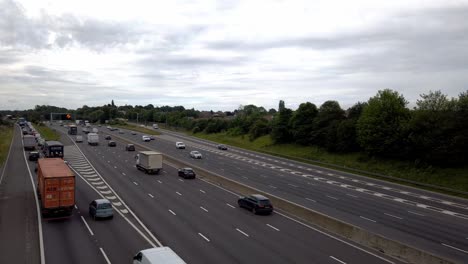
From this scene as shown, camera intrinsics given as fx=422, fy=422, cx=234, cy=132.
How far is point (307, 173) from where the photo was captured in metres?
56.0

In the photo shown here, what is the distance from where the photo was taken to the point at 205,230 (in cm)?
2625

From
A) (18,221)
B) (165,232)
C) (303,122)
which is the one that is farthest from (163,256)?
(303,122)

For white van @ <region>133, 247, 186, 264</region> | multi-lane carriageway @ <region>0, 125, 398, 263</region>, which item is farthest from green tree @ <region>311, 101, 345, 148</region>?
white van @ <region>133, 247, 186, 264</region>

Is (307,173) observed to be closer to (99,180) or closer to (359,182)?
(359,182)

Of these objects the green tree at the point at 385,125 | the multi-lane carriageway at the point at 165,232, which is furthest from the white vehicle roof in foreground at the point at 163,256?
the green tree at the point at 385,125

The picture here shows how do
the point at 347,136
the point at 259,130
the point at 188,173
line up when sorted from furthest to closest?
the point at 259,130
the point at 347,136
the point at 188,173

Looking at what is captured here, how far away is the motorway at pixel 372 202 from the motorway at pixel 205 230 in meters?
4.99

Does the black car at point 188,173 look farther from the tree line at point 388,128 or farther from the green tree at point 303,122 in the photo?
the green tree at point 303,122

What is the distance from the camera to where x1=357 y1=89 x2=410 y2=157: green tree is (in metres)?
60.1

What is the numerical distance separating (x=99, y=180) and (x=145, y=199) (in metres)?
12.0

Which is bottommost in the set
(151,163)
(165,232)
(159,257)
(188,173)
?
(165,232)

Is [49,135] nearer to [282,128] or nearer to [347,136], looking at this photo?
[282,128]

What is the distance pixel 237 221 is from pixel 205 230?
346 cm

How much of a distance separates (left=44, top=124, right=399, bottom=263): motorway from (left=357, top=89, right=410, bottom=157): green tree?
29812 millimetres
